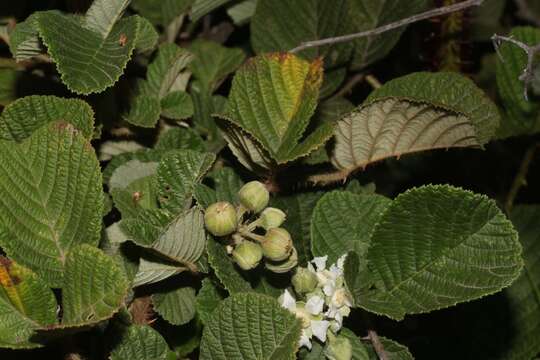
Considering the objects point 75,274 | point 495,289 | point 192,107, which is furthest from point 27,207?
point 495,289

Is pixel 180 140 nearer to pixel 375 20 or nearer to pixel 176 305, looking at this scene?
pixel 176 305

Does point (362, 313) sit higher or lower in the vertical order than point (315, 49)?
lower

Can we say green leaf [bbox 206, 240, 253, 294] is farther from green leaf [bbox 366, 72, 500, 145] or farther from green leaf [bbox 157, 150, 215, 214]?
green leaf [bbox 366, 72, 500, 145]

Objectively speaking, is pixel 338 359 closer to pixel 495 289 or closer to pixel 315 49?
pixel 495 289

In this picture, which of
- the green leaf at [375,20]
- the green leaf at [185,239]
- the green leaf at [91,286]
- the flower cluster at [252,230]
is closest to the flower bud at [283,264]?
the flower cluster at [252,230]

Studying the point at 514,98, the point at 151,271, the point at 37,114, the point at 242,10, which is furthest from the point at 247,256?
the point at 514,98

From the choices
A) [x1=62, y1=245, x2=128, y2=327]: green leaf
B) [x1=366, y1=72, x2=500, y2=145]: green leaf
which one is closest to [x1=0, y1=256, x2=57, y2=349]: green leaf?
[x1=62, y1=245, x2=128, y2=327]: green leaf
